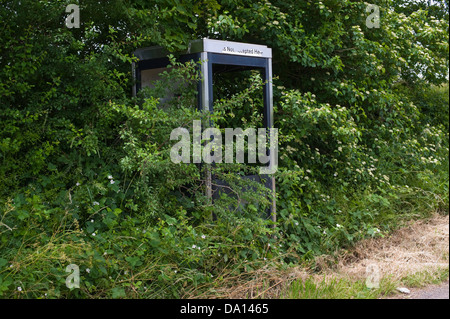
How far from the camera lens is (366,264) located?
509 cm

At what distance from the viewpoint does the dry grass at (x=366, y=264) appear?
4.09m

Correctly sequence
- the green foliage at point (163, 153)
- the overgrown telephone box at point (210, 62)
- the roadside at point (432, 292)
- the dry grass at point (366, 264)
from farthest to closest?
the overgrown telephone box at point (210, 62)
the roadside at point (432, 292)
the dry grass at point (366, 264)
the green foliage at point (163, 153)

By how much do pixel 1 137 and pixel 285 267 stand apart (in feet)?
8.42

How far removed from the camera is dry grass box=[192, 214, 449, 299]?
409 cm

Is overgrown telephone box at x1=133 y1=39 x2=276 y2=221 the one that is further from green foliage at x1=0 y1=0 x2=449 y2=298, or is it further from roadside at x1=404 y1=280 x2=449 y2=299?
roadside at x1=404 y1=280 x2=449 y2=299

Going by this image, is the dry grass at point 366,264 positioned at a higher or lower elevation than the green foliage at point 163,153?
lower

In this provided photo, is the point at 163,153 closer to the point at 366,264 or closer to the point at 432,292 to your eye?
the point at 366,264

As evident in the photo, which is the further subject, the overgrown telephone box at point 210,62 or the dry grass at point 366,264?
the overgrown telephone box at point 210,62

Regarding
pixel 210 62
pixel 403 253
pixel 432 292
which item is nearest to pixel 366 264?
pixel 403 253

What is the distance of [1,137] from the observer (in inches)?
176

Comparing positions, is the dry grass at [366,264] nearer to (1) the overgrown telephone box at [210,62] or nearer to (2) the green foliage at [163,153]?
(2) the green foliage at [163,153]

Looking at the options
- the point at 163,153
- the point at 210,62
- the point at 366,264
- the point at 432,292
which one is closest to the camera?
the point at 163,153

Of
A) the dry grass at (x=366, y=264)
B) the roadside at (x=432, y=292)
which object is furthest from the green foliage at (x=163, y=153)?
the roadside at (x=432, y=292)

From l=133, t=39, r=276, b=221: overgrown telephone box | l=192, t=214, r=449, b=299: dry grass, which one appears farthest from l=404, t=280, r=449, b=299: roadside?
l=133, t=39, r=276, b=221: overgrown telephone box
